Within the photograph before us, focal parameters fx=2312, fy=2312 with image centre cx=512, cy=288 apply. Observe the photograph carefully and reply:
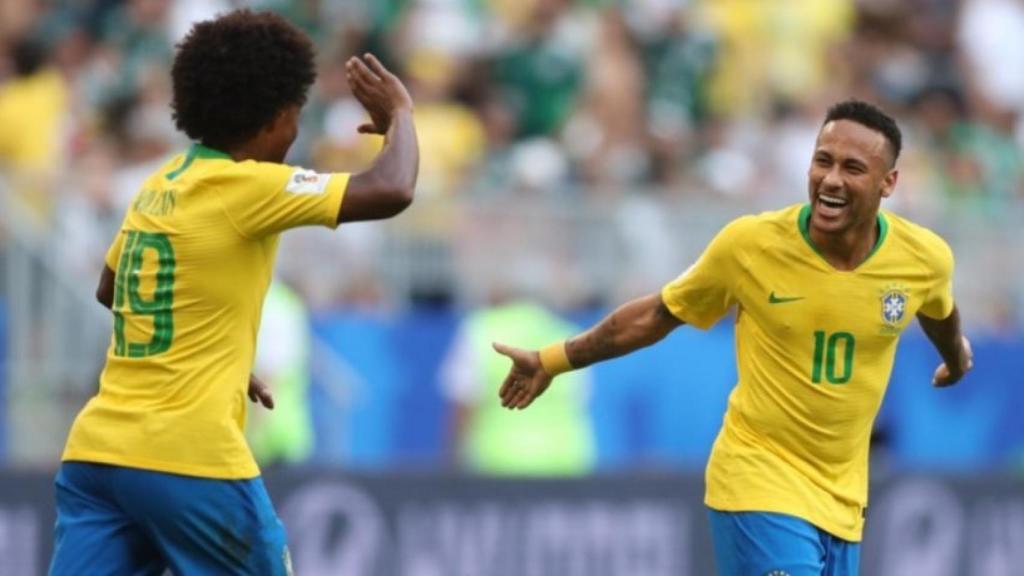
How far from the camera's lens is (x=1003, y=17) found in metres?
18.9

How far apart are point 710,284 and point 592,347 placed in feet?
1.62

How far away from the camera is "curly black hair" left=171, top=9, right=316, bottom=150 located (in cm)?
719

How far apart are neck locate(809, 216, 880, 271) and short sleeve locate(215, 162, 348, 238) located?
186cm

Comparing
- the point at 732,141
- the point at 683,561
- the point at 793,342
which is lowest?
the point at 683,561

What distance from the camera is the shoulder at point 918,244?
811 centimetres

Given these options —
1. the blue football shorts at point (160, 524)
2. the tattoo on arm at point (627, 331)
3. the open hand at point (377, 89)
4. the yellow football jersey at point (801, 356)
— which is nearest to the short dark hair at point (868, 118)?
the yellow football jersey at point (801, 356)

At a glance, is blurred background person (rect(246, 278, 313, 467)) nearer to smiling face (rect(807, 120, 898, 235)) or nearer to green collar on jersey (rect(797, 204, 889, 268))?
green collar on jersey (rect(797, 204, 889, 268))

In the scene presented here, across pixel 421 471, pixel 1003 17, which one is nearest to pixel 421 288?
pixel 421 471

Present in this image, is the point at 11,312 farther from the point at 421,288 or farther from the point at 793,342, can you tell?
the point at 793,342

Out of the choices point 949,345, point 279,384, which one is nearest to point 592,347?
point 949,345

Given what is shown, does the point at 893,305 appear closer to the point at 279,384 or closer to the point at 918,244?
the point at 918,244

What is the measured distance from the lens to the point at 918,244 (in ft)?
26.7

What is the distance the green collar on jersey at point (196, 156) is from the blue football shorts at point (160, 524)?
93cm

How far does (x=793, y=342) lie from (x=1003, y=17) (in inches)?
456
